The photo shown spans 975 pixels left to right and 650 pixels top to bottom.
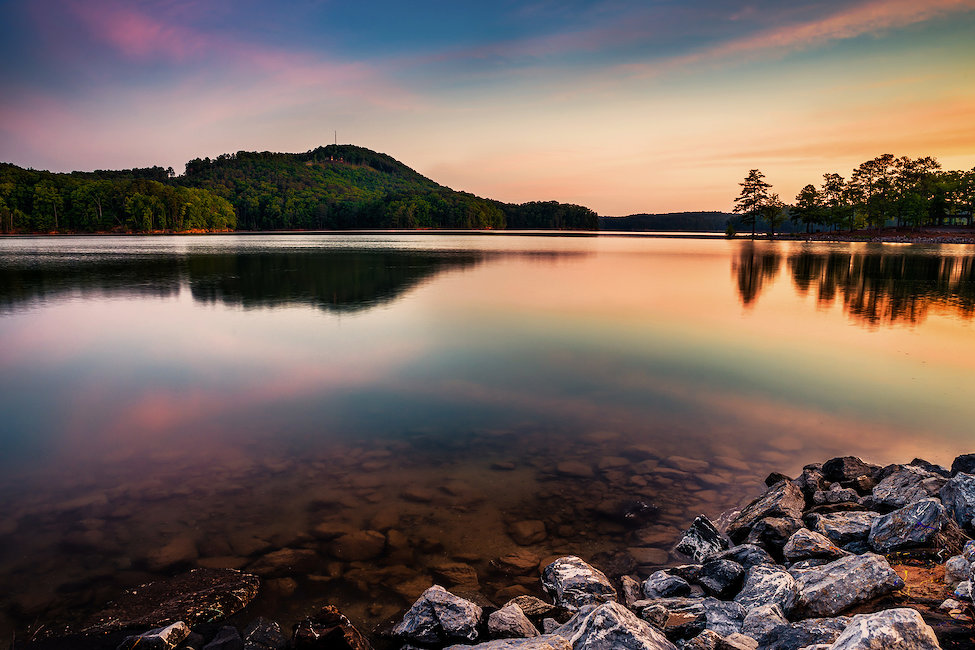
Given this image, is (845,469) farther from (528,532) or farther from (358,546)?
(358,546)

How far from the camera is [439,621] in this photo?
14.0ft

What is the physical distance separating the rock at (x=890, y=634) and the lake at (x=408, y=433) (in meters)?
2.38

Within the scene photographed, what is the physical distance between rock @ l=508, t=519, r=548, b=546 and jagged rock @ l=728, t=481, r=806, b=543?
7.26 feet

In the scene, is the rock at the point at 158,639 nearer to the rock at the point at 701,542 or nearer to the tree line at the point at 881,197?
the rock at the point at 701,542

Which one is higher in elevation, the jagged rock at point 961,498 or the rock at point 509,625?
the jagged rock at point 961,498

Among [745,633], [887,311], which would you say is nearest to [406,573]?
[745,633]

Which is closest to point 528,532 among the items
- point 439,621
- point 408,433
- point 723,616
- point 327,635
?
point 439,621

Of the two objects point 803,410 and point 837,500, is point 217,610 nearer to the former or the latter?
point 837,500

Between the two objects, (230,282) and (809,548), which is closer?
(809,548)

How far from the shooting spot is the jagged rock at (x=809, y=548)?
5.27 metres

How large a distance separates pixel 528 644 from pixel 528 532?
2073 mm

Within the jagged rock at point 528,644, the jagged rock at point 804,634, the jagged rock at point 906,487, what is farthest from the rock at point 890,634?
the jagged rock at point 906,487

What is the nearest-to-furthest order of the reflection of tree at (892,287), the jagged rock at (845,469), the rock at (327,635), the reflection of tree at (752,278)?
the rock at (327,635), the jagged rock at (845,469), the reflection of tree at (892,287), the reflection of tree at (752,278)

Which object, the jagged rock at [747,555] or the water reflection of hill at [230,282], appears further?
the water reflection of hill at [230,282]
